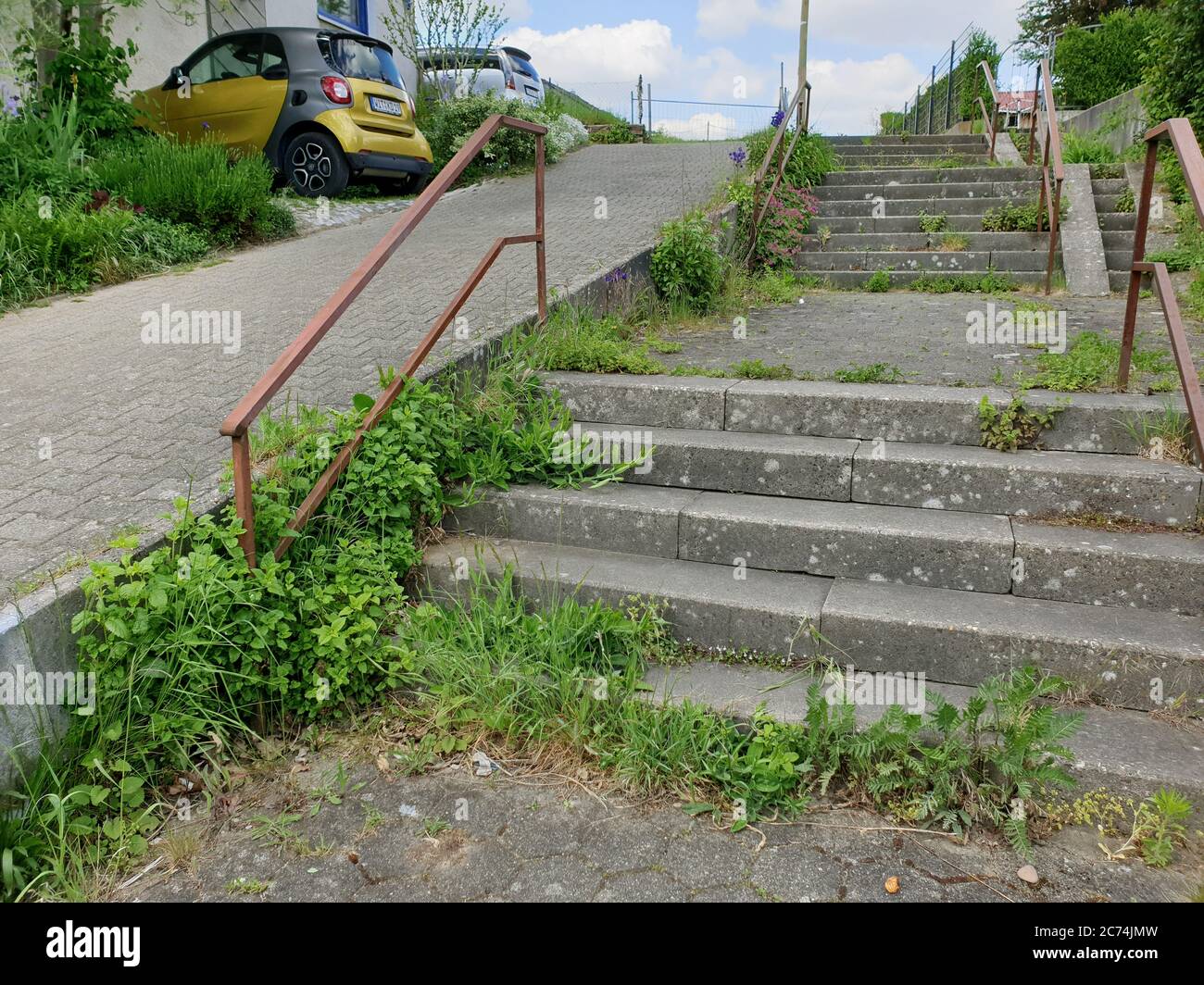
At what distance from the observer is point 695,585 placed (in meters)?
3.26

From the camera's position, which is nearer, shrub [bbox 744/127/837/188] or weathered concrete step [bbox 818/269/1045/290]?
weathered concrete step [bbox 818/269/1045/290]

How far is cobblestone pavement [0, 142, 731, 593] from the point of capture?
3.27 meters

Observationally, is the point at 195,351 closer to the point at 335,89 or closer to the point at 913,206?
the point at 335,89

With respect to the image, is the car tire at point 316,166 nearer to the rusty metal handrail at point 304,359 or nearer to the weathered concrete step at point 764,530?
the rusty metal handrail at point 304,359

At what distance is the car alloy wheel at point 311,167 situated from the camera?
948 centimetres

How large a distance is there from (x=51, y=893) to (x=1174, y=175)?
9665 millimetres

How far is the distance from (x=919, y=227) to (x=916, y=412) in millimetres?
5577

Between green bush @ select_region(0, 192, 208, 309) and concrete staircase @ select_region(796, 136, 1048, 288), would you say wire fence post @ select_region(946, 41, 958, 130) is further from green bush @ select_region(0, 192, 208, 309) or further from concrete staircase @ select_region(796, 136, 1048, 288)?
green bush @ select_region(0, 192, 208, 309)

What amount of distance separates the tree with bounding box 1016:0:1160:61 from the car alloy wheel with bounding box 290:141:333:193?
20.0 metres

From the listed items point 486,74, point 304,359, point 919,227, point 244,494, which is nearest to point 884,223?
point 919,227

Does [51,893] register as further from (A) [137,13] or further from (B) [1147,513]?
(A) [137,13]

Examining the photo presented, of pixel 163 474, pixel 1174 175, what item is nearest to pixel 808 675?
pixel 163 474

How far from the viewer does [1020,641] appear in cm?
282

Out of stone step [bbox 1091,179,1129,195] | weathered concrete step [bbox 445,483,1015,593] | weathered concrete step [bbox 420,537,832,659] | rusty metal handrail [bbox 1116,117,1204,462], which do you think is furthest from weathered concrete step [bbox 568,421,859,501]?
stone step [bbox 1091,179,1129,195]
